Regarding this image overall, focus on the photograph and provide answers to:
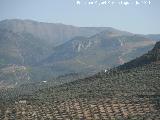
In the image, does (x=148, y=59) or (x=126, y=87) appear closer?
(x=126, y=87)

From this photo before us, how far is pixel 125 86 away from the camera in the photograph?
108 metres

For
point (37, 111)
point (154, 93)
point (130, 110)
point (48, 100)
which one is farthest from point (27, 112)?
point (154, 93)

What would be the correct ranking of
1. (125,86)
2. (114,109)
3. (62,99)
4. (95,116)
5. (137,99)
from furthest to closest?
(125,86)
(62,99)
(137,99)
(114,109)
(95,116)

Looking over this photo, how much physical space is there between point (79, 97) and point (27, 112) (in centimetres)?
1854

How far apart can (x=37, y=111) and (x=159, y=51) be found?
70.9 metres

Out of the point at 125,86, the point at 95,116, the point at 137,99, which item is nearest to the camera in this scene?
the point at 95,116

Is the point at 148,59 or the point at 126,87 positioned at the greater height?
the point at 148,59

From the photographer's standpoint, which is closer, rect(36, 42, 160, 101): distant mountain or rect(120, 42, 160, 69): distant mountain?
rect(36, 42, 160, 101): distant mountain

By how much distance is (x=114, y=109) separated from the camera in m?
81.9

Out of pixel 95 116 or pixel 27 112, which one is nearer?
pixel 95 116

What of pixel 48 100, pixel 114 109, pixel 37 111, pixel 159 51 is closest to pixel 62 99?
pixel 48 100

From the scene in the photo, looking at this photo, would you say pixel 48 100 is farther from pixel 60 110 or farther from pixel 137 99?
pixel 137 99

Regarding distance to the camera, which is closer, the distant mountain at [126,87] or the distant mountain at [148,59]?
the distant mountain at [126,87]

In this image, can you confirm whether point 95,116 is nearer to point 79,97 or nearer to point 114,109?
point 114,109
